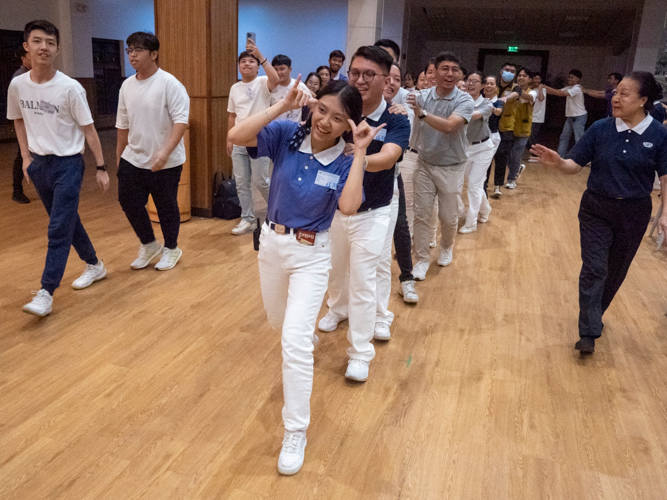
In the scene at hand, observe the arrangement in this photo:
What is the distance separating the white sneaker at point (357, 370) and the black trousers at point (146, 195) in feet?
6.71

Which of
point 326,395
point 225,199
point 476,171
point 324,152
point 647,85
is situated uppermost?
point 647,85

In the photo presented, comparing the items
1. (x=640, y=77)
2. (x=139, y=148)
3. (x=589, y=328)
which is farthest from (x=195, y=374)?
(x=640, y=77)

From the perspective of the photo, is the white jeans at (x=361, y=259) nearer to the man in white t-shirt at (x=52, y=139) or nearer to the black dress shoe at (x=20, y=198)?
the man in white t-shirt at (x=52, y=139)

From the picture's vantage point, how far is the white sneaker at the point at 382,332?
338 cm

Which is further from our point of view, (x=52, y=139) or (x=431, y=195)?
(x=431, y=195)

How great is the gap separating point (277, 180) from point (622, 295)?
3.28m

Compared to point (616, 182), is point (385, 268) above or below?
below

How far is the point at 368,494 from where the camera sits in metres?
2.14

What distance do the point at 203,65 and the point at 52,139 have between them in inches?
93.9

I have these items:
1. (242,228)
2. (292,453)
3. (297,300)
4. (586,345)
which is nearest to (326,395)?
(292,453)

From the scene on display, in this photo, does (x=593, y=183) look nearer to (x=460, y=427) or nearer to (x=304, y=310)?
(x=460, y=427)

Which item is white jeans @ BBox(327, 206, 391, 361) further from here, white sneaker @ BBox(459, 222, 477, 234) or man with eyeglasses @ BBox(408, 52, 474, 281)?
white sneaker @ BBox(459, 222, 477, 234)

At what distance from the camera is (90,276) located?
396 cm

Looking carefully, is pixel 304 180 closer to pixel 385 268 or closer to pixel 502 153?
pixel 385 268
